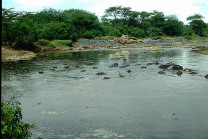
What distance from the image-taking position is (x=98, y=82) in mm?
15703

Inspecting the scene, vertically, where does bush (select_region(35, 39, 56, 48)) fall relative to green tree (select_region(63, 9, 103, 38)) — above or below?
below

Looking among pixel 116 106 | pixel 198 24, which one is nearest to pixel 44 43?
pixel 116 106

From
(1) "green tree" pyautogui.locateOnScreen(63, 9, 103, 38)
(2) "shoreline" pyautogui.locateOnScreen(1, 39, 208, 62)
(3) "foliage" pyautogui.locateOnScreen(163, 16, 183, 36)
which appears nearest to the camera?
(2) "shoreline" pyautogui.locateOnScreen(1, 39, 208, 62)

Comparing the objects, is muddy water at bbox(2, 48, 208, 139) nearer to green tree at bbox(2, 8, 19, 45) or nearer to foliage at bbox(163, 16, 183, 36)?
green tree at bbox(2, 8, 19, 45)

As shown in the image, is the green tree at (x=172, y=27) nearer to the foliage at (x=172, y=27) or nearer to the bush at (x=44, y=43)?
the foliage at (x=172, y=27)

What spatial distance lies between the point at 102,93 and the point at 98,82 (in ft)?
9.87

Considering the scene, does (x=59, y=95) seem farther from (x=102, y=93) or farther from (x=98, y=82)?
(x=98, y=82)

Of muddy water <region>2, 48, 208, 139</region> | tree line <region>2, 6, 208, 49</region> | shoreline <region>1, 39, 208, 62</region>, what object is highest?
tree line <region>2, 6, 208, 49</region>

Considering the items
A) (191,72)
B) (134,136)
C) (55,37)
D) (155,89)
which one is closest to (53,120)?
(134,136)

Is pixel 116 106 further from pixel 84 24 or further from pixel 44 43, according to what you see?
pixel 84 24

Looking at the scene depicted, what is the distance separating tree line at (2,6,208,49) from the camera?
128 feet

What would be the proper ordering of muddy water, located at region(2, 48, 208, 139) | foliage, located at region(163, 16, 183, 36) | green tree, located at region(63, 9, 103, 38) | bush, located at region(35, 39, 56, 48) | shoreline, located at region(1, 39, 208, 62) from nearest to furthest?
muddy water, located at region(2, 48, 208, 139) → shoreline, located at region(1, 39, 208, 62) → bush, located at region(35, 39, 56, 48) → green tree, located at region(63, 9, 103, 38) → foliage, located at region(163, 16, 183, 36)

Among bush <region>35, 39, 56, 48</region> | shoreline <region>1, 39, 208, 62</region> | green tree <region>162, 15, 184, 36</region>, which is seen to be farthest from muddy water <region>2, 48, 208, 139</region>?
green tree <region>162, 15, 184, 36</region>

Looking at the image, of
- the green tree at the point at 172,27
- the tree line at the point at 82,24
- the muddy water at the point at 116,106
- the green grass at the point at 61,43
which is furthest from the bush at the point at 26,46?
the green tree at the point at 172,27
